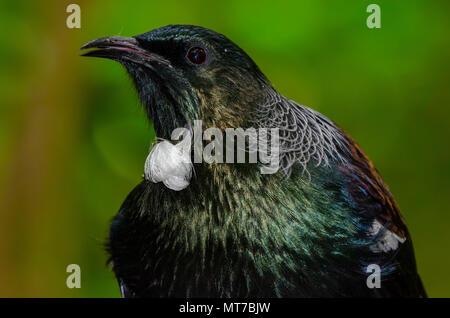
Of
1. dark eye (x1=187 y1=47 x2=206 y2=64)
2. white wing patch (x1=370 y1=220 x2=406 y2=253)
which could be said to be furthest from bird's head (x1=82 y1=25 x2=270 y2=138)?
white wing patch (x1=370 y1=220 x2=406 y2=253)

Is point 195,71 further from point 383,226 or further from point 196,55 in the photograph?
point 383,226

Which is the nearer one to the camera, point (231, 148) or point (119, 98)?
point (231, 148)

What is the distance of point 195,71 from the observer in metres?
1.97

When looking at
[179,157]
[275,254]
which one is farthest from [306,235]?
[179,157]

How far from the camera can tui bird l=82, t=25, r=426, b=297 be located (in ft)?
6.40

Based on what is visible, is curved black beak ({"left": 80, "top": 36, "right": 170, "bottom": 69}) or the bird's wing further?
the bird's wing

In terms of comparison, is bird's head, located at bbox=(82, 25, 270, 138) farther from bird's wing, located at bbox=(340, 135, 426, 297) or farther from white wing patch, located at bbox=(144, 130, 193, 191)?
bird's wing, located at bbox=(340, 135, 426, 297)

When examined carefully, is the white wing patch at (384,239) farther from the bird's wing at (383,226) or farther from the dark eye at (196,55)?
the dark eye at (196,55)

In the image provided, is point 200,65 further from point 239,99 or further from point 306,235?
point 306,235

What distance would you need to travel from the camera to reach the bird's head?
6.41 feet

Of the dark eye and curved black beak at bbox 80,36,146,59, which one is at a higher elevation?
curved black beak at bbox 80,36,146,59

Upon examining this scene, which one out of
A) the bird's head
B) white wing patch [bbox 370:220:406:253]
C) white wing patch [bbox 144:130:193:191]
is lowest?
white wing patch [bbox 370:220:406:253]

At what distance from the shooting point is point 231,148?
1.94 metres

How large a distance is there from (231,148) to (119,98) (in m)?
1.54
